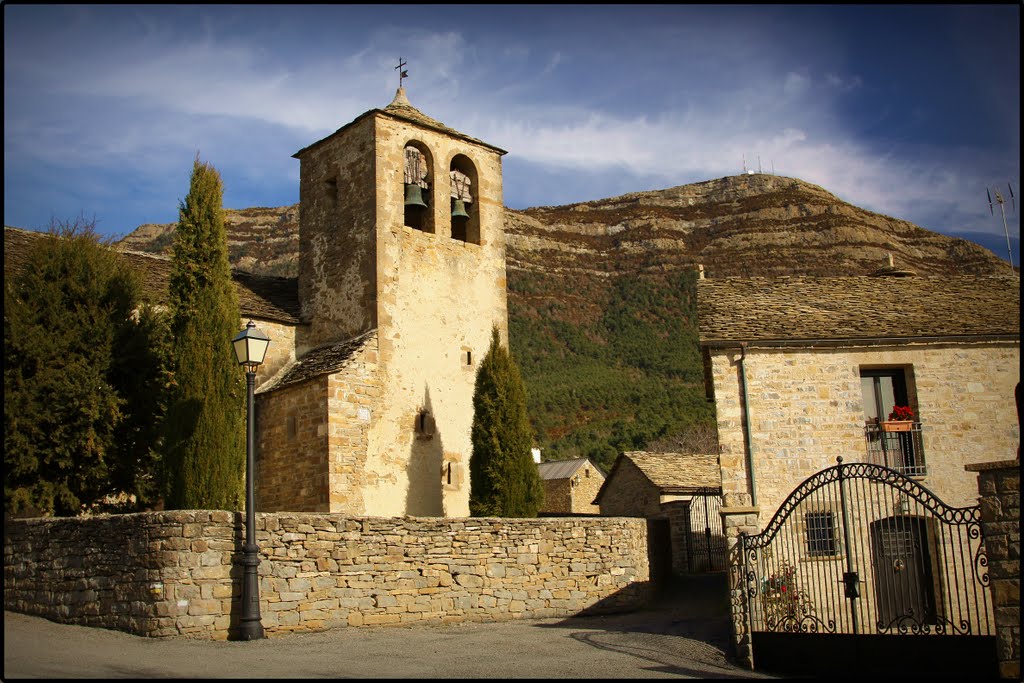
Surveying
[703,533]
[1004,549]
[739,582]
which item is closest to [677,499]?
[703,533]

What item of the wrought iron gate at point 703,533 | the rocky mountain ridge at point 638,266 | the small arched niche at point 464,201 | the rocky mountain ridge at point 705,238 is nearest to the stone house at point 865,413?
the small arched niche at point 464,201

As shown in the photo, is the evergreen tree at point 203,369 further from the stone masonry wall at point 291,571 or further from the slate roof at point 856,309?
the slate roof at point 856,309

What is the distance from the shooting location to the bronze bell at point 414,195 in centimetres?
2067

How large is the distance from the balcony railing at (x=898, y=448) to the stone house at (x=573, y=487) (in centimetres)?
1960

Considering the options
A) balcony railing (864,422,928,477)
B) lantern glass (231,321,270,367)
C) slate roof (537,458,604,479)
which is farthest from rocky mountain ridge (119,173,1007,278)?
lantern glass (231,321,270,367)

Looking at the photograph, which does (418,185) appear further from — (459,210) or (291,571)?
(291,571)

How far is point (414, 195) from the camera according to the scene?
68.0 feet

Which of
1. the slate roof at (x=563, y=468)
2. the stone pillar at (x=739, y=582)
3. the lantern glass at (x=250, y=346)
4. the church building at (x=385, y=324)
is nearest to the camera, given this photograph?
the stone pillar at (x=739, y=582)

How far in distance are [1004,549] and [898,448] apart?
7550 millimetres

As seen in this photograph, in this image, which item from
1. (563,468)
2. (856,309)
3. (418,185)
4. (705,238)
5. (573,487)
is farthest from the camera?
(705,238)

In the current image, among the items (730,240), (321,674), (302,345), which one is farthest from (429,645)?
(730,240)

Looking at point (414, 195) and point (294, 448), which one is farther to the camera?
point (414, 195)

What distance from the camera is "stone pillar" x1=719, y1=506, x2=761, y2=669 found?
10980 millimetres

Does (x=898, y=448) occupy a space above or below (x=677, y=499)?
above
